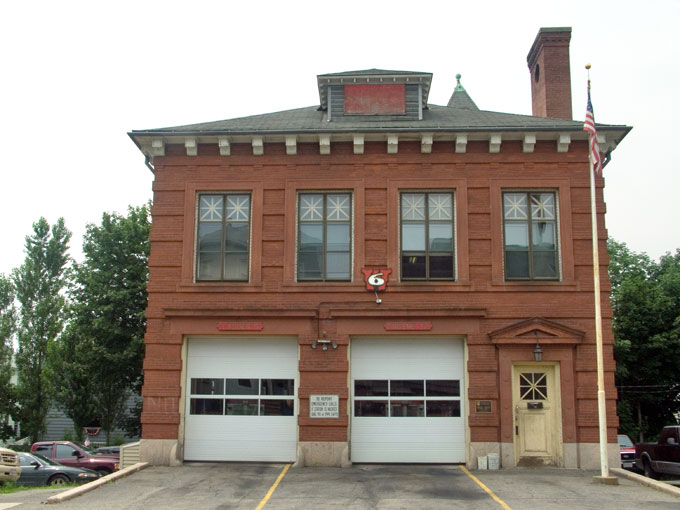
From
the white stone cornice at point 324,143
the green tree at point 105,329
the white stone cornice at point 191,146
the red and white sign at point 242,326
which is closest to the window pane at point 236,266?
the red and white sign at point 242,326

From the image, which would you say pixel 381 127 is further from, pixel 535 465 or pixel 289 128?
pixel 535 465

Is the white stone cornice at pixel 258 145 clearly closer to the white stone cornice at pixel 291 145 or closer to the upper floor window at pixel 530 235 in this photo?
the white stone cornice at pixel 291 145

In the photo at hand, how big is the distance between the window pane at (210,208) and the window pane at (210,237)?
190 millimetres

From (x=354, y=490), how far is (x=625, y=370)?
26209 millimetres

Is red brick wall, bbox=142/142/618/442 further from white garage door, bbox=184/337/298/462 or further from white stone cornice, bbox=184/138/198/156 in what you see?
white garage door, bbox=184/337/298/462

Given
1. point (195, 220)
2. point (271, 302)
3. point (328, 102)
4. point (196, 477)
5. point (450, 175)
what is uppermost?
point (328, 102)

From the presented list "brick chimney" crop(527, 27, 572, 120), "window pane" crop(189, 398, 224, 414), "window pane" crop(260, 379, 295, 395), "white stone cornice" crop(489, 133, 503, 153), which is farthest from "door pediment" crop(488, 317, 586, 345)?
"brick chimney" crop(527, 27, 572, 120)

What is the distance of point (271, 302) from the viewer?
17.5m

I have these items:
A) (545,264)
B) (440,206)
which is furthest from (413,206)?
(545,264)

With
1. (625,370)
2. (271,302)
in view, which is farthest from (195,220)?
(625,370)

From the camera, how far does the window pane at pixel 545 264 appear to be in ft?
57.8

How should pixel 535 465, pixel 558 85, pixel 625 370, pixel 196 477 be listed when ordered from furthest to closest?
pixel 625 370, pixel 558 85, pixel 535 465, pixel 196 477

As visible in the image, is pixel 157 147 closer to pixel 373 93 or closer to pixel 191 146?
pixel 191 146

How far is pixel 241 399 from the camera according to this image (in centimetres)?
1759
